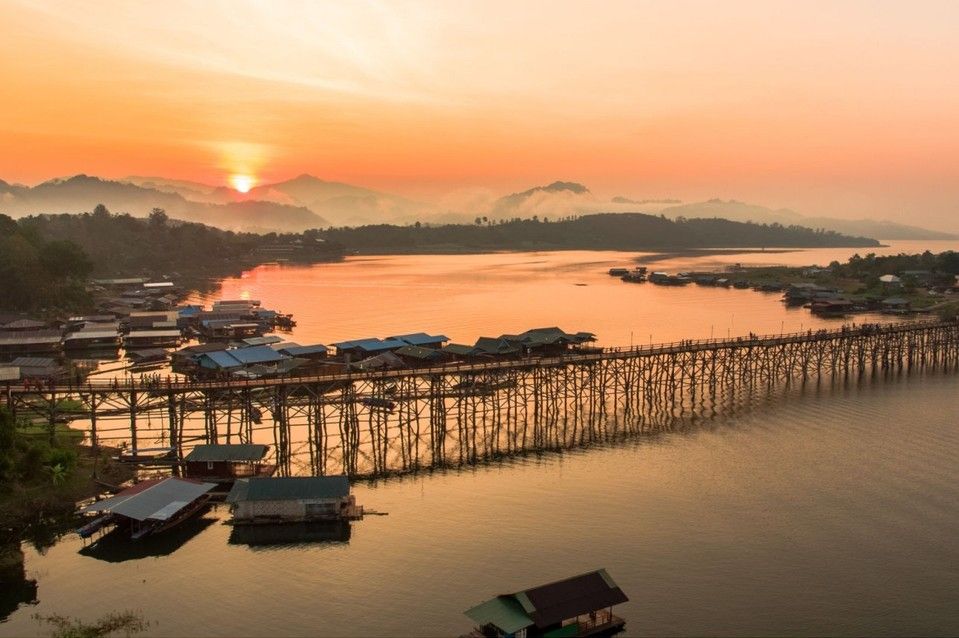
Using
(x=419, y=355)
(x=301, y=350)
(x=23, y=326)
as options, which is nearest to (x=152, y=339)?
(x=23, y=326)

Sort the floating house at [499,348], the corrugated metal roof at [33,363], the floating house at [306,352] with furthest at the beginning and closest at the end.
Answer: the floating house at [306,352] → the corrugated metal roof at [33,363] → the floating house at [499,348]

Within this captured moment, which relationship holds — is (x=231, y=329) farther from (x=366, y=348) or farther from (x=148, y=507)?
(x=148, y=507)

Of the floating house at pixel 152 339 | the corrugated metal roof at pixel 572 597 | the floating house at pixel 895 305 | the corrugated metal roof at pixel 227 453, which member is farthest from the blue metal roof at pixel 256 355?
the floating house at pixel 895 305

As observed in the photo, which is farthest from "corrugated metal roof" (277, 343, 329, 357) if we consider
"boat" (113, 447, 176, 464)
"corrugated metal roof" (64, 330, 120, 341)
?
"corrugated metal roof" (64, 330, 120, 341)

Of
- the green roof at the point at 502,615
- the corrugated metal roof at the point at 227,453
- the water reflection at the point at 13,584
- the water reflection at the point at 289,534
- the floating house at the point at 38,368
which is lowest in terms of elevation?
the water reflection at the point at 13,584

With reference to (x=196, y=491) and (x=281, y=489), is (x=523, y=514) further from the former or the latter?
(x=196, y=491)

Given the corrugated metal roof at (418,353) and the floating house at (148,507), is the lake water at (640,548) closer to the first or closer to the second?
the floating house at (148,507)
